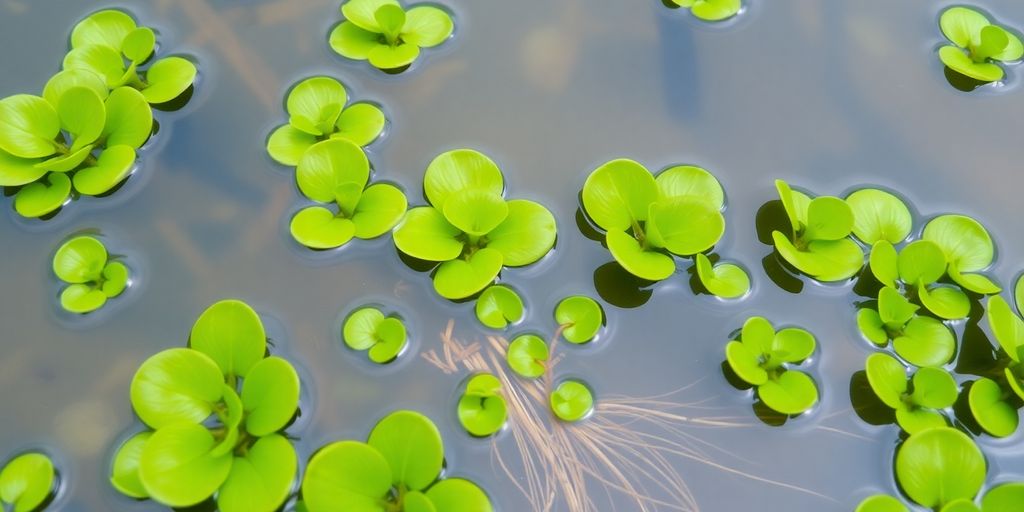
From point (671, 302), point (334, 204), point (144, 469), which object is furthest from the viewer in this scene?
point (334, 204)

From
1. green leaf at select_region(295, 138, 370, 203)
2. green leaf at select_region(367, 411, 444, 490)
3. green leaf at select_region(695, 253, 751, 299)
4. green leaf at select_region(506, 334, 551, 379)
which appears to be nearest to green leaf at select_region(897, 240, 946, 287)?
green leaf at select_region(695, 253, 751, 299)

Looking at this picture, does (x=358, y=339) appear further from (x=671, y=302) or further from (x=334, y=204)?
(x=671, y=302)

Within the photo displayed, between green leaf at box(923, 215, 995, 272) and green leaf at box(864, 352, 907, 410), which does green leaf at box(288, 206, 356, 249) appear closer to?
green leaf at box(864, 352, 907, 410)

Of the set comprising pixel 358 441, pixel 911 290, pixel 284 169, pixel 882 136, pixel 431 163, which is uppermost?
pixel 882 136

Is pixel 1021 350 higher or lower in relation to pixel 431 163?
higher

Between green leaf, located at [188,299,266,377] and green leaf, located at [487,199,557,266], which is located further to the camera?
green leaf, located at [487,199,557,266]

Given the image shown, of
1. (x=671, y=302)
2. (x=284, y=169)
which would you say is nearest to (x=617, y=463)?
(x=671, y=302)

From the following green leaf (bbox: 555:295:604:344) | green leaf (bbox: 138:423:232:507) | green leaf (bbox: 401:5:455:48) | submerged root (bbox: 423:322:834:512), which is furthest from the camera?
green leaf (bbox: 401:5:455:48)

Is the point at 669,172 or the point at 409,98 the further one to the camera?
the point at 409,98
